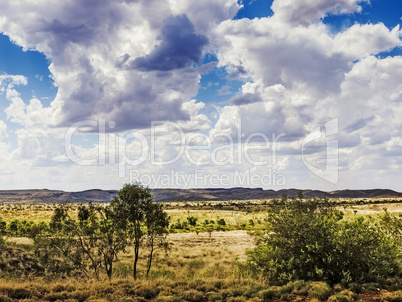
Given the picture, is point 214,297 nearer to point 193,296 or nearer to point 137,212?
point 193,296

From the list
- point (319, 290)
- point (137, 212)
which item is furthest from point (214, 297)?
→ point (137, 212)

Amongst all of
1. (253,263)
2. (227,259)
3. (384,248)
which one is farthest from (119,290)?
(227,259)

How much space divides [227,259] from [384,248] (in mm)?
23737

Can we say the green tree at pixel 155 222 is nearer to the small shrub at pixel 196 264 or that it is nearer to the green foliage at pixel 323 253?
the green foliage at pixel 323 253

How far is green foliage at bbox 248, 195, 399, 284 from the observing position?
62.4 feet

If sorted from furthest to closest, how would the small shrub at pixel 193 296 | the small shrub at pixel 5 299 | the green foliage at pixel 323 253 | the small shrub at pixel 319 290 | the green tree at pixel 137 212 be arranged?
1. the green tree at pixel 137 212
2. the green foliage at pixel 323 253
3. the small shrub at pixel 193 296
4. the small shrub at pixel 319 290
5. the small shrub at pixel 5 299

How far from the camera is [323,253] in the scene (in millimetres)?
19672

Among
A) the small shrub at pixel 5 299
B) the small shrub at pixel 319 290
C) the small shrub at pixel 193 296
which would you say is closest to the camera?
the small shrub at pixel 5 299

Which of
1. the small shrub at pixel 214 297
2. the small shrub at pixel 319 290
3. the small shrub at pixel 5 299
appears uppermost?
the small shrub at pixel 5 299

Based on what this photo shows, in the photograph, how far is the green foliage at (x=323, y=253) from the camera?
19.0 meters

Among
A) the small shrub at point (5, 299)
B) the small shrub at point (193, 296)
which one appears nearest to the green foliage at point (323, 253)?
the small shrub at point (193, 296)

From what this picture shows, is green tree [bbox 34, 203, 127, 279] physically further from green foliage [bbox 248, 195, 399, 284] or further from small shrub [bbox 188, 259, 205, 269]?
small shrub [bbox 188, 259, 205, 269]

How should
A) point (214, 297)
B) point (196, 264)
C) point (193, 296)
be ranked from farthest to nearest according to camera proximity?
point (196, 264)
point (193, 296)
point (214, 297)

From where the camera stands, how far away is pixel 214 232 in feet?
220
